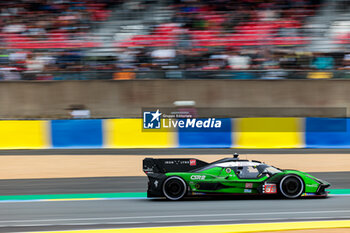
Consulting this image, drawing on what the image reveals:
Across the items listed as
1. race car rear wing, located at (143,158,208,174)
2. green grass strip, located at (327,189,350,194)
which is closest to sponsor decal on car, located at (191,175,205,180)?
race car rear wing, located at (143,158,208,174)

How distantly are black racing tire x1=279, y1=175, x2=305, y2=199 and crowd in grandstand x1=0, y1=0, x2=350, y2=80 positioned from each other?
9.65m

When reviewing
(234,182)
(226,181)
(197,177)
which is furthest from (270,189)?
(197,177)

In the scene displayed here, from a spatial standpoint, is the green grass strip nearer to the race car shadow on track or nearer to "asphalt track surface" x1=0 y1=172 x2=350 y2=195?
"asphalt track surface" x1=0 y1=172 x2=350 y2=195

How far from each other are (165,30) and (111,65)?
2.33 metres

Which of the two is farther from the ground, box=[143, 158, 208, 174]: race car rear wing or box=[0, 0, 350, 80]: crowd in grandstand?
box=[0, 0, 350, 80]: crowd in grandstand

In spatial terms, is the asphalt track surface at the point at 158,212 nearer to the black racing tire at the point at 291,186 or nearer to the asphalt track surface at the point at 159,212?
the asphalt track surface at the point at 159,212

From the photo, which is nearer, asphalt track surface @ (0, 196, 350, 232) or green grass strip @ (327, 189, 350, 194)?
asphalt track surface @ (0, 196, 350, 232)

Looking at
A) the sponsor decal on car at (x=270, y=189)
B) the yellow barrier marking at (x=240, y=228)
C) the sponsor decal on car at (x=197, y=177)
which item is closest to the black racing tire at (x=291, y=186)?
the sponsor decal on car at (x=270, y=189)

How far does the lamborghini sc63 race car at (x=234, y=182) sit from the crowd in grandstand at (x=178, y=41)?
378 inches

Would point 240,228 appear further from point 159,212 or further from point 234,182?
point 234,182

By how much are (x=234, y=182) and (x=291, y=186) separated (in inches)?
41.2

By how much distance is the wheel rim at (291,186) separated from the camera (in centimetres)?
955

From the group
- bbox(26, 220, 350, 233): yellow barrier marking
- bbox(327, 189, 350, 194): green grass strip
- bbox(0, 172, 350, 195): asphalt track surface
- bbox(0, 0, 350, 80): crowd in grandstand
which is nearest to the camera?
bbox(26, 220, 350, 233): yellow barrier marking

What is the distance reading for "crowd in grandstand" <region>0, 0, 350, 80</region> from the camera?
61.7 ft
